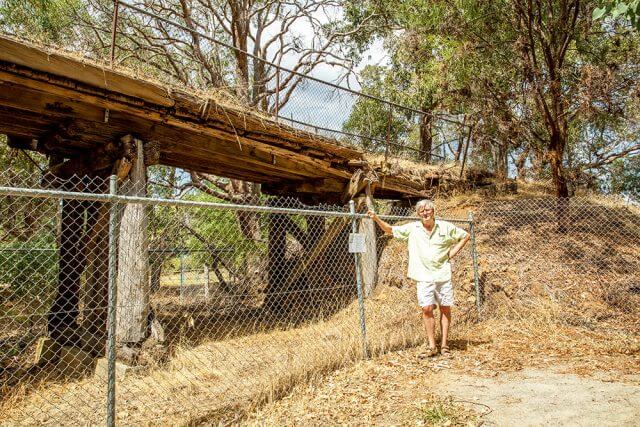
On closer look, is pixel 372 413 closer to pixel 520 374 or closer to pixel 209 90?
pixel 520 374

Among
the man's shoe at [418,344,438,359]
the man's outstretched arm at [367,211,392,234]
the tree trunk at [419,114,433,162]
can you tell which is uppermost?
the tree trunk at [419,114,433,162]

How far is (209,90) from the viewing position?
20.9 feet

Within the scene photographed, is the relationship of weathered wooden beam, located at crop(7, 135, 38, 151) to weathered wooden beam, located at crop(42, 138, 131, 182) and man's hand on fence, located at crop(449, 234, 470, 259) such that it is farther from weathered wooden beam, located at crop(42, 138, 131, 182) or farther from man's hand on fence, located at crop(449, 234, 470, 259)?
man's hand on fence, located at crop(449, 234, 470, 259)

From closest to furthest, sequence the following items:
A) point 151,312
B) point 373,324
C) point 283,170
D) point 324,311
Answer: point 151,312, point 373,324, point 283,170, point 324,311

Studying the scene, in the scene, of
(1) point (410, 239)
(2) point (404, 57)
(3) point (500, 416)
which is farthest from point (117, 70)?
(2) point (404, 57)

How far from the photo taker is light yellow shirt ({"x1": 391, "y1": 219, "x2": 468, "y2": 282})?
5.05m

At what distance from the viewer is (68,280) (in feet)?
23.0

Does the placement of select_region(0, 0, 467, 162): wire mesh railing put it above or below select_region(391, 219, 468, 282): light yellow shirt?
above

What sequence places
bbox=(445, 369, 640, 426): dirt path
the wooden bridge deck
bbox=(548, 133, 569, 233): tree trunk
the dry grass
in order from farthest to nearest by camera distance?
bbox=(548, 133, 569, 233): tree trunk, the wooden bridge deck, the dry grass, bbox=(445, 369, 640, 426): dirt path

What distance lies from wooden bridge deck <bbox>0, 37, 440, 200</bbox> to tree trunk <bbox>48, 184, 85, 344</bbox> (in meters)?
1.06

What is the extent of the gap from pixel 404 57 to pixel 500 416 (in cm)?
872

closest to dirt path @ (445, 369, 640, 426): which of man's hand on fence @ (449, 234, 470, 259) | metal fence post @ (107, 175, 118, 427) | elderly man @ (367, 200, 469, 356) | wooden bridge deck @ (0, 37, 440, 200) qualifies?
elderly man @ (367, 200, 469, 356)

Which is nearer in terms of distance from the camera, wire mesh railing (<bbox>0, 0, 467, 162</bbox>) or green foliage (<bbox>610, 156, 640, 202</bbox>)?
wire mesh railing (<bbox>0, 0, 467, 162</bbox>)

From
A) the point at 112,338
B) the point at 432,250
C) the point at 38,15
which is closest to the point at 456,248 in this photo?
the point at 432,250
